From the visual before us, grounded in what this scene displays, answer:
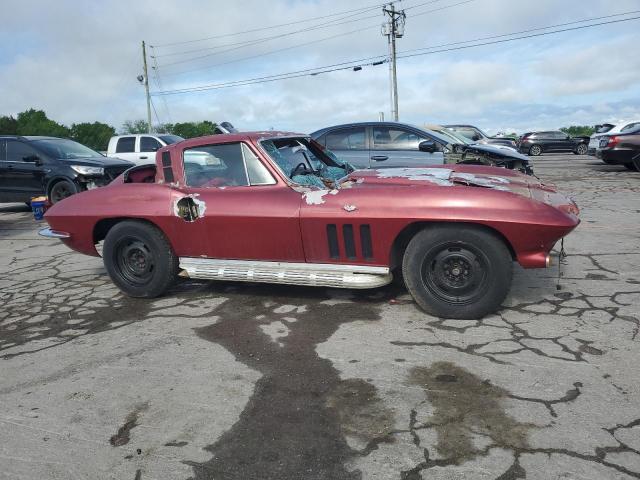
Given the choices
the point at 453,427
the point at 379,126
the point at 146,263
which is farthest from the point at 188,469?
the point at 379,126

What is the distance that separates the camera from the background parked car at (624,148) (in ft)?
46.4

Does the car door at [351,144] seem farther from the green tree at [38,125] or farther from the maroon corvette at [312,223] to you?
the green tree at [38,125]

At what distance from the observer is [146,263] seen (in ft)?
15.7

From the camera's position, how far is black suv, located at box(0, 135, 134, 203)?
1041 cm

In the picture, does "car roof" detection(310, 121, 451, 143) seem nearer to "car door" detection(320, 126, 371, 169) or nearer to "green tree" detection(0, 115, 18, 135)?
"car door" detection(320, 126, 371, 169)

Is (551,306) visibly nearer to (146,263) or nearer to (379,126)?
(146,263)

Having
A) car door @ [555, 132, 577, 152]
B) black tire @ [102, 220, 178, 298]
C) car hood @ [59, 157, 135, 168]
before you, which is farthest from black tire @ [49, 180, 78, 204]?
car door @ [555, 132, 577, 152]

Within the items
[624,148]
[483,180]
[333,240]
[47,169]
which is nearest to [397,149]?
[483,180]

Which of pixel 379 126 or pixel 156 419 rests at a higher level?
pixel 379 126

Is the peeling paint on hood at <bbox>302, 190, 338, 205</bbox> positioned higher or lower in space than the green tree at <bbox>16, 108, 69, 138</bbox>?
lower

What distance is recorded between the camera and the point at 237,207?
14.2 ft

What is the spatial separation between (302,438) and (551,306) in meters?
2.50

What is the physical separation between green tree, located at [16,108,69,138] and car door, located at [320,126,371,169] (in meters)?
59.9

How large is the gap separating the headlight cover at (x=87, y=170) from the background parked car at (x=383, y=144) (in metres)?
4.43
